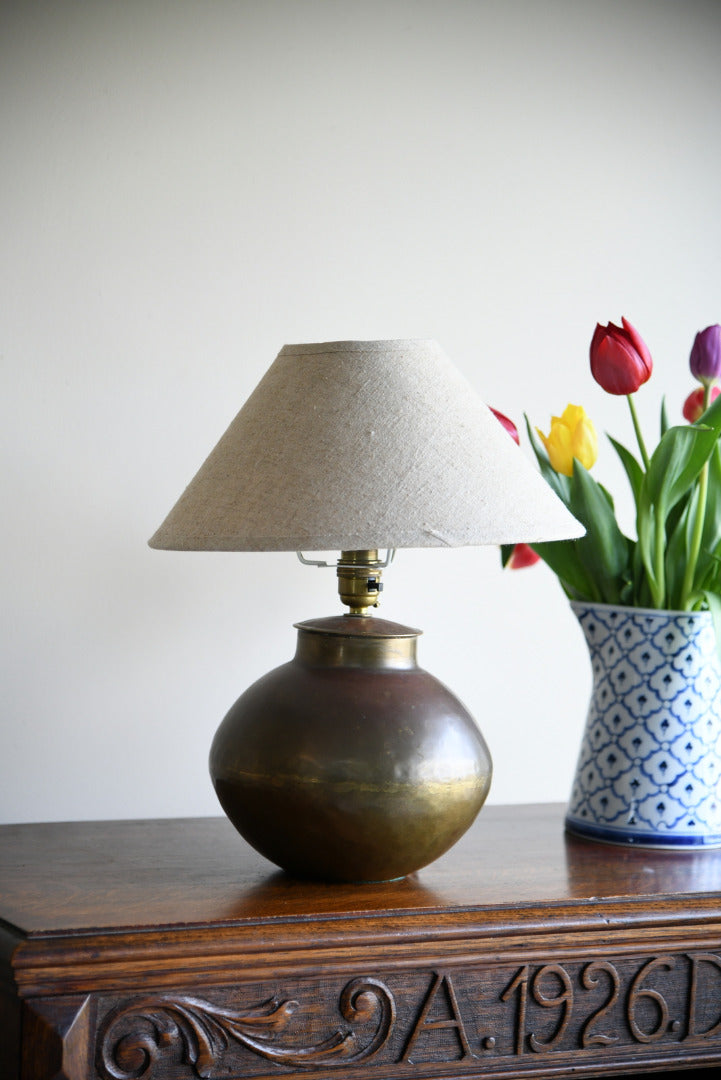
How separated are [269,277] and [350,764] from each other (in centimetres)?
66

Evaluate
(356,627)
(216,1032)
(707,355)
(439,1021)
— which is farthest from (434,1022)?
(707,355)

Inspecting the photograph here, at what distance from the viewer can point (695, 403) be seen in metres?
1.34

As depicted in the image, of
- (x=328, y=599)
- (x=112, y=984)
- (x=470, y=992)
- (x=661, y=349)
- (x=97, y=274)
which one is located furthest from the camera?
(x=661, y=349)

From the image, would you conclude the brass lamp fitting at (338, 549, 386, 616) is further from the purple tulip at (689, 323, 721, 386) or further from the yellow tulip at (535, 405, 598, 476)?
the purple tulip at (689, 323, 721, 386)

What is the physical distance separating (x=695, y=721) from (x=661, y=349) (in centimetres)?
58

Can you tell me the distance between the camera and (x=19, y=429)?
132 cm

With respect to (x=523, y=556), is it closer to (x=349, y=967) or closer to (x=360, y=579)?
(x=360, y=579)

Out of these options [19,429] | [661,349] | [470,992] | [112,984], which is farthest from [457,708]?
[661,349]

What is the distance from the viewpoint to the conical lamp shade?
0.94 meters

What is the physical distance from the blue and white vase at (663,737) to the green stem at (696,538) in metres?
0.03

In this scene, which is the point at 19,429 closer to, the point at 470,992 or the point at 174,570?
the point at 174,570

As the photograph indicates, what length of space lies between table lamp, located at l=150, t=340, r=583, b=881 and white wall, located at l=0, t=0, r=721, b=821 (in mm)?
A: 335

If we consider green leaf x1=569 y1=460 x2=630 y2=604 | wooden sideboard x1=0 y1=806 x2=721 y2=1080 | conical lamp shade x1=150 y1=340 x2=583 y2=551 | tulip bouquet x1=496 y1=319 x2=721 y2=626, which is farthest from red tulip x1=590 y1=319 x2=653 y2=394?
wooden sideboard x1=0 y1=806 x2=721 y2=1080

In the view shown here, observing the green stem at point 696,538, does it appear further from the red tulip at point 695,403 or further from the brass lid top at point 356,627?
the brass lid top at point 356,627
